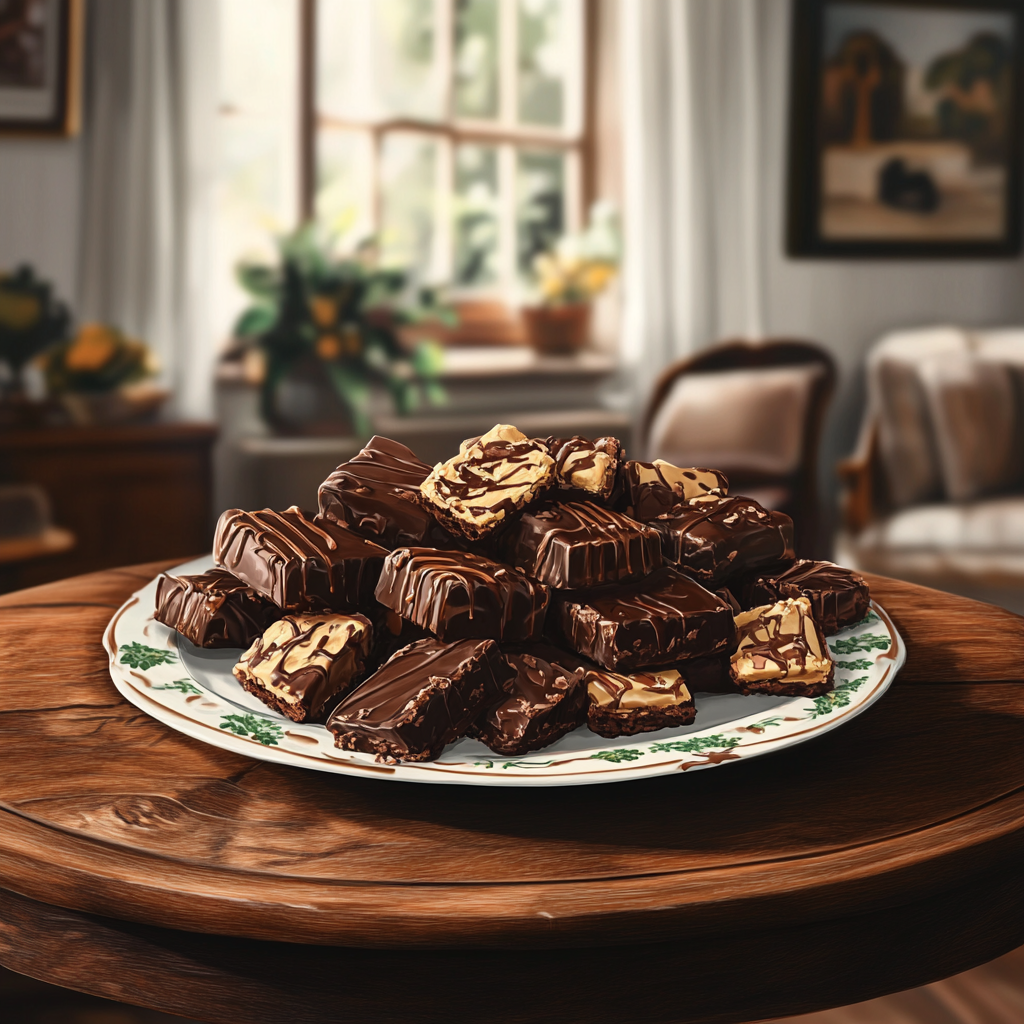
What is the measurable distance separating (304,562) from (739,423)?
309cm

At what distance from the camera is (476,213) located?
4602 mm

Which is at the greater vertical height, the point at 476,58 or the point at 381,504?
the point at 476,58

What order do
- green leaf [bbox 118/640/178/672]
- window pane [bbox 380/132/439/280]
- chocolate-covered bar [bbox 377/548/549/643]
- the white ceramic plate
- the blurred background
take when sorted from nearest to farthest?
the white ceramic plate → chocolate-covered bar [bbox 377/548/549/643] → green leaf [bbox 118/640/178/672] → the blurred background → window pane [bbox 380/132/439/280]

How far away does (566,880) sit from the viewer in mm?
686

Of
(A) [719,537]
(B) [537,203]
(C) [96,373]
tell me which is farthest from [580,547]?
(B) [537,203]

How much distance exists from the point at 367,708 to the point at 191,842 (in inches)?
6.7

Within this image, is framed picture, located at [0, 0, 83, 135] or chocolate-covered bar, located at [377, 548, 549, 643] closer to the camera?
chocolate-covered bar, located at [377, 548, 549, 643]

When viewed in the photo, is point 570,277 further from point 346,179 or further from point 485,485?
point 485,485

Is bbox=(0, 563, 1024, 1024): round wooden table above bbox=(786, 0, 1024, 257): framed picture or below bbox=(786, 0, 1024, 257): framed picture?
below

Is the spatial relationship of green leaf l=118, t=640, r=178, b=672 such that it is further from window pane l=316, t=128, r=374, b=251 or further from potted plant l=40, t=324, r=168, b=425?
window pane l=316, t=128, r=374, b=251

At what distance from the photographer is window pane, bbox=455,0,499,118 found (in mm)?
4461

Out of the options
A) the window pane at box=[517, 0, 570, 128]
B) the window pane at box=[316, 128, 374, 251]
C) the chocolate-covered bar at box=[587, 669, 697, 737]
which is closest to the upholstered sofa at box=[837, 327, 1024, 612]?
the window pane at box=[517, 0, 570, 128]

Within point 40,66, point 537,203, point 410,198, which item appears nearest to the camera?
point 40,66

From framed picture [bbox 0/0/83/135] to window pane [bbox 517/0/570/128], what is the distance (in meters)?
1.87
